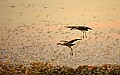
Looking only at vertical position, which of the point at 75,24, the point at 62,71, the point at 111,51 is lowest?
the point at 62,71

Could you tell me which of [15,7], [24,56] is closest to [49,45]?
[24,56]

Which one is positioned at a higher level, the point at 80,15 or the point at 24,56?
the point at 80,15

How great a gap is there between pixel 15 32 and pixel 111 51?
0.79 metres

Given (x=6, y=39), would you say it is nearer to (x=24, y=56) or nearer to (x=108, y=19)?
(x=24, y=56)

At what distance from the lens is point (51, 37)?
2.54 m

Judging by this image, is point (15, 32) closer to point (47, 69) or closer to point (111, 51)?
point (47, 69)

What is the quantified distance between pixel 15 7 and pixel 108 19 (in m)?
0.76

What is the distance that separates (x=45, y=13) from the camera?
2.56m

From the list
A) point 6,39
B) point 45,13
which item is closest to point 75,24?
point 45,13

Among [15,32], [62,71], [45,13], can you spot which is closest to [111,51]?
[62,71]

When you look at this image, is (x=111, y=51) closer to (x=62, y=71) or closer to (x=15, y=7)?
(x=62, y=71)

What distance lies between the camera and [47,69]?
2.50m

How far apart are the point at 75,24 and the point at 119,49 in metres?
0.40

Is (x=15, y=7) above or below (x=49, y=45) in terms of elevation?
above
